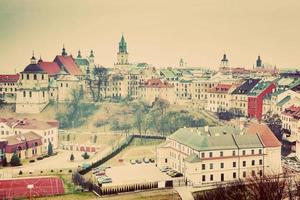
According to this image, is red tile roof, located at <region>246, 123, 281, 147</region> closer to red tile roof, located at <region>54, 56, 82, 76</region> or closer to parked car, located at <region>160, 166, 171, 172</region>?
parked car, located at <region>160, 166, 171, 172</region>

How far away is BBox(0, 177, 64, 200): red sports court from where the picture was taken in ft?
73.0

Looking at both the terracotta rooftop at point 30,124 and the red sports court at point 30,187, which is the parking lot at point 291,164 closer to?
the red sports court at point 30,187

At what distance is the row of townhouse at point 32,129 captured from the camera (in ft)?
100

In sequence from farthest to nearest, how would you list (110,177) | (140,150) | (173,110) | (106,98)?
(106,98) < (173,110) < (140,150) < (110,177)

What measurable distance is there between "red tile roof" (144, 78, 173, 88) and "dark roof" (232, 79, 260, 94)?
6.14m

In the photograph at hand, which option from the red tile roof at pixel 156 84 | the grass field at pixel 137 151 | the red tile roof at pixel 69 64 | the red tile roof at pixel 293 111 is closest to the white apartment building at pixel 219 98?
the red tile roof at pixel 156 84

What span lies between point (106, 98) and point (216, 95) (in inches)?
364

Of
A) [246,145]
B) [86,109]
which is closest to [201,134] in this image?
[246,145]

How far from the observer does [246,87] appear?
35312 millimetres

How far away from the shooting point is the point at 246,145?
926 inches

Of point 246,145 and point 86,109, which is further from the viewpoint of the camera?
point 86,109

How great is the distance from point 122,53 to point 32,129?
491 inches

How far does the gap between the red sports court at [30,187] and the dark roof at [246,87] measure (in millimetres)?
16061

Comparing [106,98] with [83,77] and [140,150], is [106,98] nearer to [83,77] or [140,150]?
[83,77]
